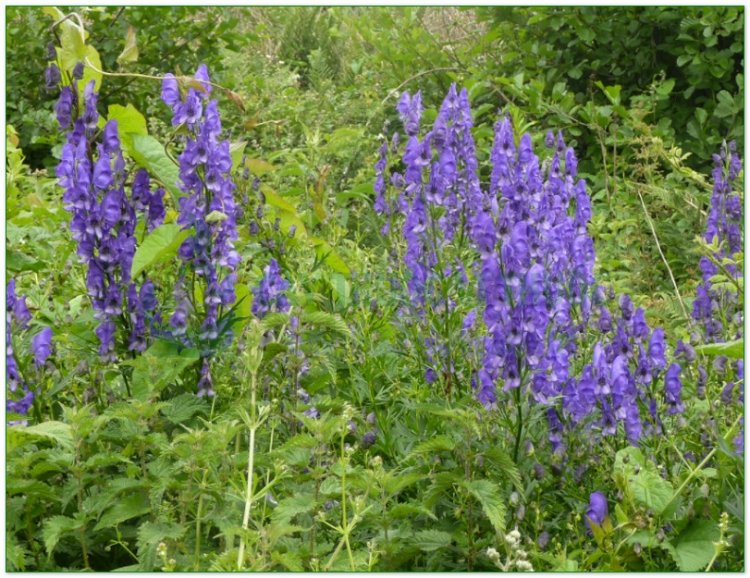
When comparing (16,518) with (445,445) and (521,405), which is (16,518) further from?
(521,405)

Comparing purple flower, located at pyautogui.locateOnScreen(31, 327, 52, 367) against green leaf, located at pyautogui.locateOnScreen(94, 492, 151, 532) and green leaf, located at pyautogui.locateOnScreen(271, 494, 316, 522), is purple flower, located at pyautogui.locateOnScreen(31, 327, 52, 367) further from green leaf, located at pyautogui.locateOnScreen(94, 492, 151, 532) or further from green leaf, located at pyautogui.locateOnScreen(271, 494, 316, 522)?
green leaf, located at pyautogui.locateOnScreen(271, 494, 316, 522)

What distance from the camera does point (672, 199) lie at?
15.5 ft

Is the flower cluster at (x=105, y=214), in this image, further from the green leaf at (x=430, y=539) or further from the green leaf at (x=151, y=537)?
the green leaf at (x=430, y=539)

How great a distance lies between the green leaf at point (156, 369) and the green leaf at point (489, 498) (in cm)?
76

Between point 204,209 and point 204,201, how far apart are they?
2 cm

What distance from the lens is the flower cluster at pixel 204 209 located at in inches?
96.3

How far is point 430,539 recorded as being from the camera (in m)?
2.23

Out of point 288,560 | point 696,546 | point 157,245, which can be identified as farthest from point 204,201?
point 696,546

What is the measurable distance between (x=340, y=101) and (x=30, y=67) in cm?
224

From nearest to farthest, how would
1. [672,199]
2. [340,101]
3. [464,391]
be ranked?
[464,391], [672,199], [340,101]

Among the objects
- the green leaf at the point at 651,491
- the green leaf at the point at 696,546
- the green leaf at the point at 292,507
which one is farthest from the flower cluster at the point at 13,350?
Answer: the green leaf at the point at 696,546

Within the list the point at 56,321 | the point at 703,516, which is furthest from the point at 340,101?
the point at 703,516

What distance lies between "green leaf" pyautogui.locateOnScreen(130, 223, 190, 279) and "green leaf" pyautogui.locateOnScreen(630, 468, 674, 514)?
1.24 meters

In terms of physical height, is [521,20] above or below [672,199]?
above
